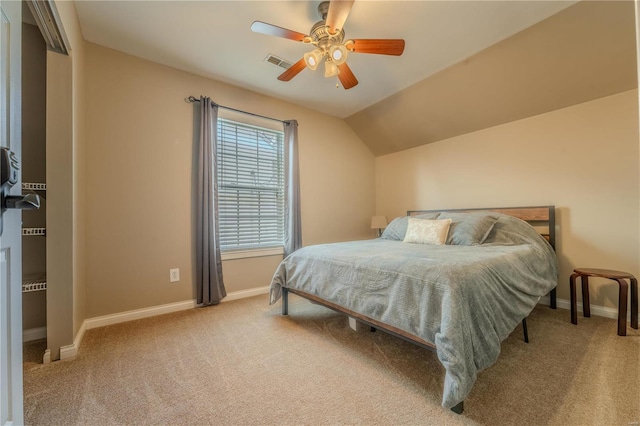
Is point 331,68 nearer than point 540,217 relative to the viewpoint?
Yes

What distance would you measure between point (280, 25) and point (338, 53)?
0.66 metres

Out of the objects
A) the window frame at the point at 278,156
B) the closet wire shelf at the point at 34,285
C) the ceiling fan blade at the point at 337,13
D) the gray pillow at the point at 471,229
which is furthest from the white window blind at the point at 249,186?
the gray pillow at the point at 471,229

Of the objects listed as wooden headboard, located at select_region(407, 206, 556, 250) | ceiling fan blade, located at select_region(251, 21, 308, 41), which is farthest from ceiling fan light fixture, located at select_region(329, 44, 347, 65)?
wooden headboard, located at select_region(407, 206, 556, 250)

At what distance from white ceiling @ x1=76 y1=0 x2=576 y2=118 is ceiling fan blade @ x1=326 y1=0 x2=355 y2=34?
12.8 inches

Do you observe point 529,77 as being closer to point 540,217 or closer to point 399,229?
point 540,217

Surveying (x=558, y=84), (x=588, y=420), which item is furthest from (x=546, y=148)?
(x=588, y=420)

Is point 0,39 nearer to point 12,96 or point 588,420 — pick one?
point 12,96

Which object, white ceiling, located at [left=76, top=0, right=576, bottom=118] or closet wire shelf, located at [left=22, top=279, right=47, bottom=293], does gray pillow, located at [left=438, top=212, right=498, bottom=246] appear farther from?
closet wire shelf, located at [left=22, top=279, right=47, bottom=293]

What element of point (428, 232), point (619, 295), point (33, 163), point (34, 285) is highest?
point (33, 163)

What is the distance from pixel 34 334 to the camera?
2051 mm

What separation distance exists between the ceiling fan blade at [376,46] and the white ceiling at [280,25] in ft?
1.05

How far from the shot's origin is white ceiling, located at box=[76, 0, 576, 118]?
1945 millimetres

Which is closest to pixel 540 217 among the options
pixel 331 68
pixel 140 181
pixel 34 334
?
pixel 331 68

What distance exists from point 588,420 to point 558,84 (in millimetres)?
2746
